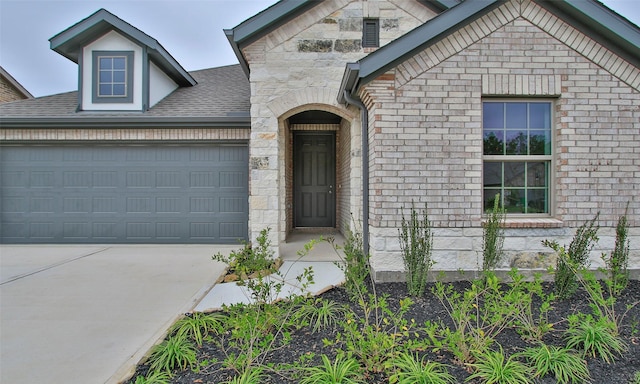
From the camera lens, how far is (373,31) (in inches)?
248

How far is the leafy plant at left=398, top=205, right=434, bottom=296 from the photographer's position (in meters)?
4.26

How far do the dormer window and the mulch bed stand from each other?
22.3 feet

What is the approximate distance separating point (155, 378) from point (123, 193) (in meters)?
6.48

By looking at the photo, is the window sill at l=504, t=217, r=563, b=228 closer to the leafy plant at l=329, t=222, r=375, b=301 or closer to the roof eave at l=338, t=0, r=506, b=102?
the leafy plant at l=329, t=222, r=375, b=301

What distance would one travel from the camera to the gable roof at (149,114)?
24.5 ft

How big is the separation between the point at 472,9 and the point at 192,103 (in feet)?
20.1

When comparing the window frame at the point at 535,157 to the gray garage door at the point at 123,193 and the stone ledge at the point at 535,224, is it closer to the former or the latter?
the stone ledge at the point at 535,224

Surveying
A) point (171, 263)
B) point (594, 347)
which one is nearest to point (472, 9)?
point (594, 347)

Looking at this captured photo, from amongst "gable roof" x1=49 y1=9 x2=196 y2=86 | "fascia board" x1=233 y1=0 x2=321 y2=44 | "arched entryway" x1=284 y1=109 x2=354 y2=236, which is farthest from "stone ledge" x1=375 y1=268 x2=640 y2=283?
"gable roof" x1=49 y1=9 x2=196 y2=86

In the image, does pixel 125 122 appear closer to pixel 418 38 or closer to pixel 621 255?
pixel 418 38

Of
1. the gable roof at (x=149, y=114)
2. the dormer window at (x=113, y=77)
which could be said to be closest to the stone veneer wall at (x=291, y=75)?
the gable roof at (x=149, y=114)

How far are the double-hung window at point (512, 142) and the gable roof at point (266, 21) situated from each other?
2.45m

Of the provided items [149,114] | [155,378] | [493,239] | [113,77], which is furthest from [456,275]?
[113,77]

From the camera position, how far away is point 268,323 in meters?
3.14
